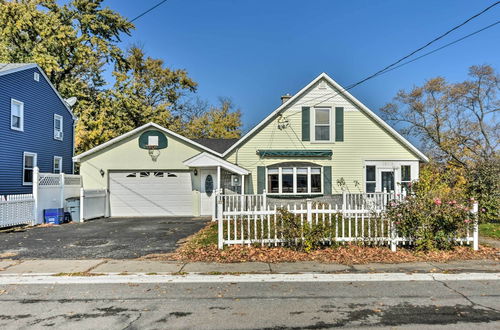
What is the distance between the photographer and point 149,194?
1648 cm

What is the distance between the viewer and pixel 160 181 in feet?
54.0

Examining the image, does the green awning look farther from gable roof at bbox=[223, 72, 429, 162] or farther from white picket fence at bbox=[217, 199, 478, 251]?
white picket fence at bbox=[217, 199, 478, 251]

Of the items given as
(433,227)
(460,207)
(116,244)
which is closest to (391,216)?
(433,227)

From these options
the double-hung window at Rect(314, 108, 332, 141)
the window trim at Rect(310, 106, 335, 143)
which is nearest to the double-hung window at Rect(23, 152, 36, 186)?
the window trim at Rect(310, 106, 335, 143)

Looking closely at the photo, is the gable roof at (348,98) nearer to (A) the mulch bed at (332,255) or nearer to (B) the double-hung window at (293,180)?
(B) the double-hung window at (293,180)

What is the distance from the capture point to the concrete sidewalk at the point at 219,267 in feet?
21.9

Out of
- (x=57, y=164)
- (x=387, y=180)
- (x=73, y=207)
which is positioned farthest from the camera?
(x=57, y=164)

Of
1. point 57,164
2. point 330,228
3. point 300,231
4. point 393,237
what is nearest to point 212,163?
point 300,231

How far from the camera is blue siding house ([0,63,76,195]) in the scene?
52.0ft

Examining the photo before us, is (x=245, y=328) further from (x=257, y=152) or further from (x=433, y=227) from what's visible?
(x=257, y=152)

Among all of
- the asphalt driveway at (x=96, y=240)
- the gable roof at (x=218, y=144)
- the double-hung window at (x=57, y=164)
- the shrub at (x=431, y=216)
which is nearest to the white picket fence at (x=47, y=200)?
the asphalt driveway at (x=96, y=240)

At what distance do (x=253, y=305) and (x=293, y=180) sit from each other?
35.5ft

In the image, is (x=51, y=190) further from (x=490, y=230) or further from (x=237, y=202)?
(x=490, y=230)

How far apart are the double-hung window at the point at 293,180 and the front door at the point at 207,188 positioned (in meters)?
2.60
